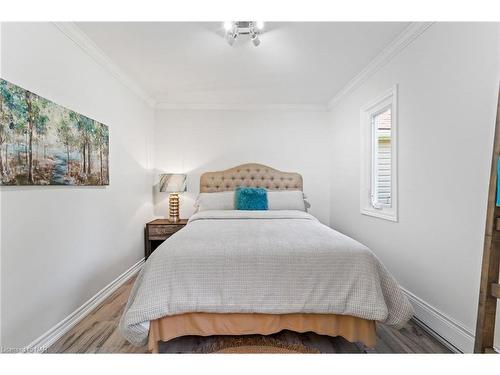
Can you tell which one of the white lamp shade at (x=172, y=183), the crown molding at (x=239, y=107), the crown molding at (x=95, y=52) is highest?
the crown molding at (x=95, y=52)

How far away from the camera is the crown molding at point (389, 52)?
2169 millimetres

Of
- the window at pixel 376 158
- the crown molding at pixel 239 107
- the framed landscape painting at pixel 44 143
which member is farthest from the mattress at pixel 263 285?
the crown molding at pixel 239 107

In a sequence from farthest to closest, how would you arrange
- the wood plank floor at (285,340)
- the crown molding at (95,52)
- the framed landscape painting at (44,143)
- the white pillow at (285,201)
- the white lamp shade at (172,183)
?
the white lamp shade at (172,183), the white pillow at (285,201), the crown molding at (95,52), the wood plank floor at (285,340), the framed landscape painting at (44,143)

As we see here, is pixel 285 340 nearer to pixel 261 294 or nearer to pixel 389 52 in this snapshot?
pixel 261 294

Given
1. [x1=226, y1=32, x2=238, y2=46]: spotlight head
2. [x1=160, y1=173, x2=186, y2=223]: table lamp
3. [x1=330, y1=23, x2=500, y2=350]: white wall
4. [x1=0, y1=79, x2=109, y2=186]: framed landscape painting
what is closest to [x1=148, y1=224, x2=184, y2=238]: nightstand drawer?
[x1=160, y1=173, x2=186, y2=223]: table lamp

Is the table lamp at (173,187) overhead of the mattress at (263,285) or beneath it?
overhead

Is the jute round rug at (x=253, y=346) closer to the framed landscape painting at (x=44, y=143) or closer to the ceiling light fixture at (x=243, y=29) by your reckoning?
the framed landscape painting at (x=44, y=143)

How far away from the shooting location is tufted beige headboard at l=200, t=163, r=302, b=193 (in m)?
4.21

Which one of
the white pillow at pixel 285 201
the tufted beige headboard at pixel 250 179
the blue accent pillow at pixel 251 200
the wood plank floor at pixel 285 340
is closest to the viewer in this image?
the wood plank floor at pixel 285 340

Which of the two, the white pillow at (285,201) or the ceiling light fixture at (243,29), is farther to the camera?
the white pillow at (285,201)

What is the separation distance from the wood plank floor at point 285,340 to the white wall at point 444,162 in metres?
0.19

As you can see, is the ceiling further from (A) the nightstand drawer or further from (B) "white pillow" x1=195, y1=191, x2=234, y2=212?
(A) the nightstand drawer

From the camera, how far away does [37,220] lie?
1.84 meters
